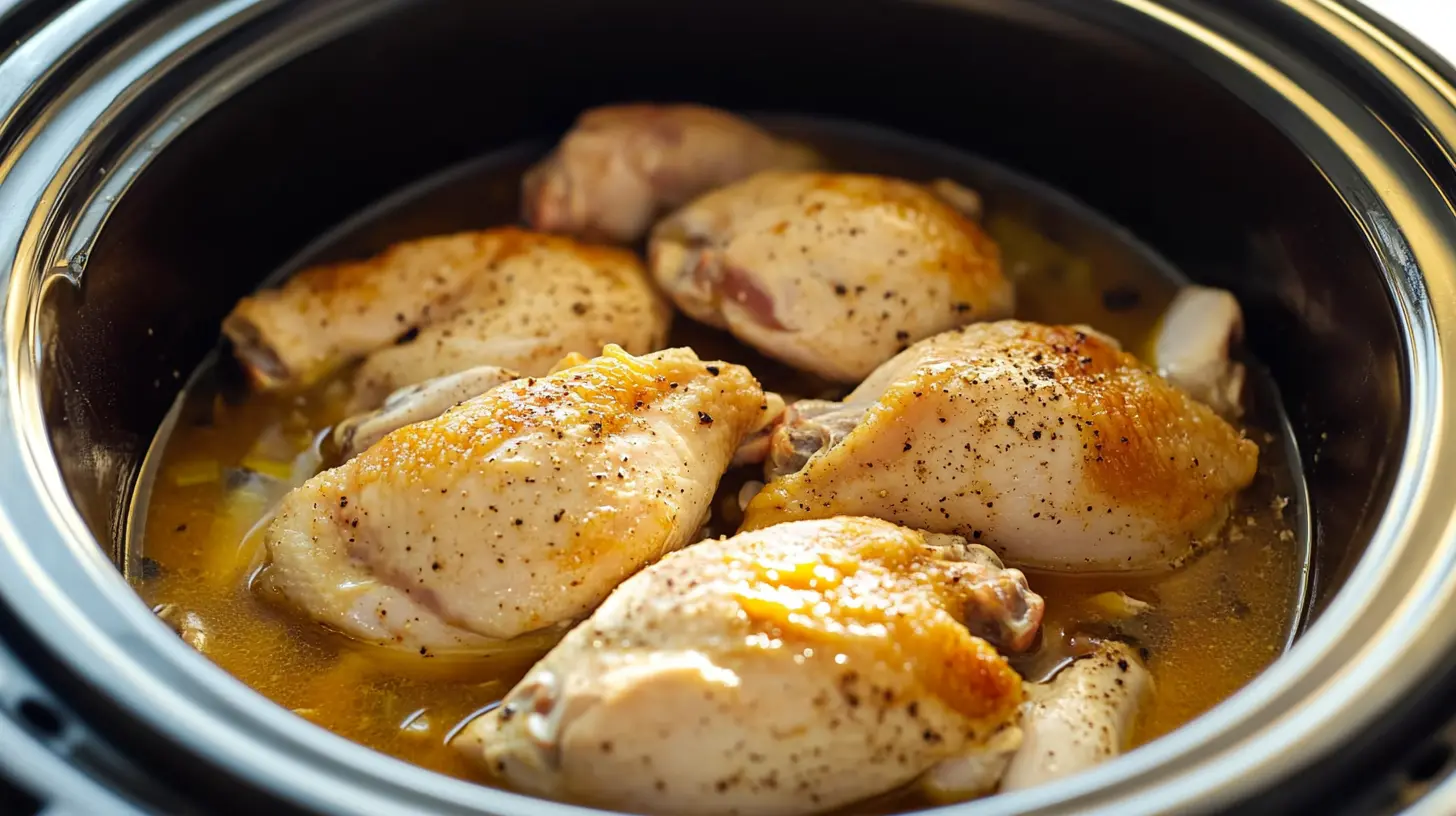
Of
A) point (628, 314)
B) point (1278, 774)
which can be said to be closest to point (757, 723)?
point (1278, 774)

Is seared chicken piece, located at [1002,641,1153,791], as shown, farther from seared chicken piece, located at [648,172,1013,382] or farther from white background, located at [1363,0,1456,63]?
white background, located at [1363,0,1456,63]

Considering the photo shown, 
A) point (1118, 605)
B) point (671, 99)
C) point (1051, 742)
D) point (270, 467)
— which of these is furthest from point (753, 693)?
point (671, 99)

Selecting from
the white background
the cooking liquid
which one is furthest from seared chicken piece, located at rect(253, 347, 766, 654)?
the white background

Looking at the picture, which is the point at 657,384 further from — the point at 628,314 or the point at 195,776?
the point at 195,776

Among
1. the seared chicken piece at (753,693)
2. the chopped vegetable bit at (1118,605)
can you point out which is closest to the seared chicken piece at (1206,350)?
the chopped vegetable bit at (1118,605)

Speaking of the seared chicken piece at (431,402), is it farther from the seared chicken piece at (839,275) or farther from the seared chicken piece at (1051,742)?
the seared chicken piece at (1051,742)

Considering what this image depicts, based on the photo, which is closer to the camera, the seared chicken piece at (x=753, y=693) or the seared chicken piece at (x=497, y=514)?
the seared chicken piece at (x=753, y=693)

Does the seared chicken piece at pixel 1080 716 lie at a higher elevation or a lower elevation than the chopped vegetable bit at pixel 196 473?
higher

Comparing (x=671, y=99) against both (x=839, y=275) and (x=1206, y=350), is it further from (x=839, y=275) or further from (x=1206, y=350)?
(x=1206, y=350)
